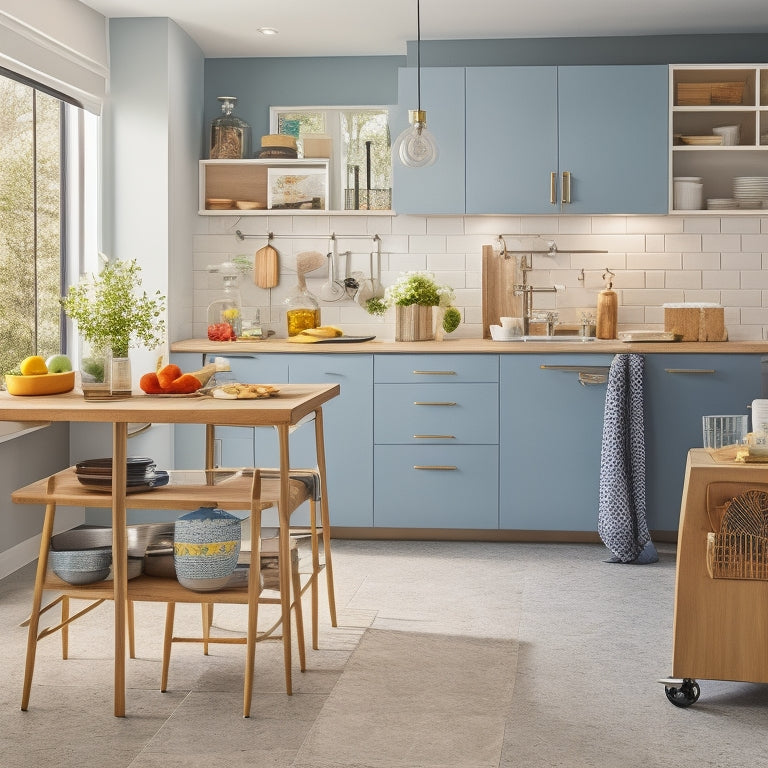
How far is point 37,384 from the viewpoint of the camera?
10.4 ft

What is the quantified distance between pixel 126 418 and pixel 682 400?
3.15 meters

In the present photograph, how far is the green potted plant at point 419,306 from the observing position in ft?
18.1

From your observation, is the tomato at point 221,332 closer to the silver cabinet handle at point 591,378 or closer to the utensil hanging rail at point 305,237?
the utensil hanging rail at point 305,237

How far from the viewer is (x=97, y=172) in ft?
17.7

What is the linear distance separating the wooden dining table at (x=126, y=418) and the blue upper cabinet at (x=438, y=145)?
8.76 ft

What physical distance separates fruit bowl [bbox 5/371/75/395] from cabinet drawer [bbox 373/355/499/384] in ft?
7.28

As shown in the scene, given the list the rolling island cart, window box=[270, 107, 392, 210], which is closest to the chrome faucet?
window box=[270, 107, 392, 210]

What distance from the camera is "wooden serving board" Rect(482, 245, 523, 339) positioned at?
5.77m

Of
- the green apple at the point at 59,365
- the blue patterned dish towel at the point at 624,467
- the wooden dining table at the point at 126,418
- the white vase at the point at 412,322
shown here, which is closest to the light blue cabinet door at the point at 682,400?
the blue patterned dish towel at the point at 624,467

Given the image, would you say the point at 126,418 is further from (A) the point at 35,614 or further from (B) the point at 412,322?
(B) the point at 412,322

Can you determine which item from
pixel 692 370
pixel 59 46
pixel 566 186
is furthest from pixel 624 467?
pixel 59 46

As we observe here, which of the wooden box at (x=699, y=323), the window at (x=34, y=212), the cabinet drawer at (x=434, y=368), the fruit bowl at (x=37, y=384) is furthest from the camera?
the wooden box at (x=699, y=323)

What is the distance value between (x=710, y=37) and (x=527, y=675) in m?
3.88

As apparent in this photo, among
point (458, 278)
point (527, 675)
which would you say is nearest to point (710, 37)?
point (458, 278)
